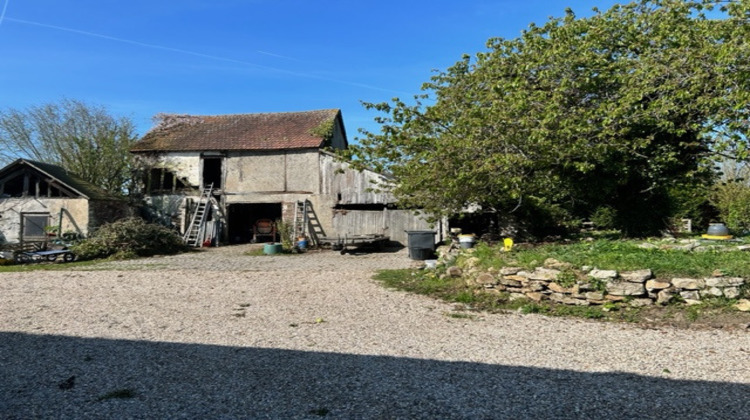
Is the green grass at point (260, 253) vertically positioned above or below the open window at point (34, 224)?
below

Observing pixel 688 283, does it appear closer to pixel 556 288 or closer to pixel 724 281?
pixel 724 281

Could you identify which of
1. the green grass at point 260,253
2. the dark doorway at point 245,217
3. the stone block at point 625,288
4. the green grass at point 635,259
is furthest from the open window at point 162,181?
the stone block at point 625,288

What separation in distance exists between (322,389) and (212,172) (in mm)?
19697

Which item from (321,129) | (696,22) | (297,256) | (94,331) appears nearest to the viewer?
(94,331)

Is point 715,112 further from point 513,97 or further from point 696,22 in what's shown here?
point 513,97

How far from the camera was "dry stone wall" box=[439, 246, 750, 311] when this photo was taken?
6.01 m

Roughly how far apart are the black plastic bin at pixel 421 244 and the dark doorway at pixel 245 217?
9.99 metres

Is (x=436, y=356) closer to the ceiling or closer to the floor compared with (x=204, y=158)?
closer to the floor

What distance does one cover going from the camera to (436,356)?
15.2 ft

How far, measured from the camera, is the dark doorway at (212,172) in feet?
68.8

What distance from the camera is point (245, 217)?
2294 cm

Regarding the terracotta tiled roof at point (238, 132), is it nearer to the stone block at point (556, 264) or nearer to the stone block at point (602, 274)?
the stone block at point (556, 264)

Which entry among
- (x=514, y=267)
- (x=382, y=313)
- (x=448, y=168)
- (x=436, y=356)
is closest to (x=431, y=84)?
(x=448, y=168)

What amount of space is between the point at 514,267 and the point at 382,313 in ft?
7.92
